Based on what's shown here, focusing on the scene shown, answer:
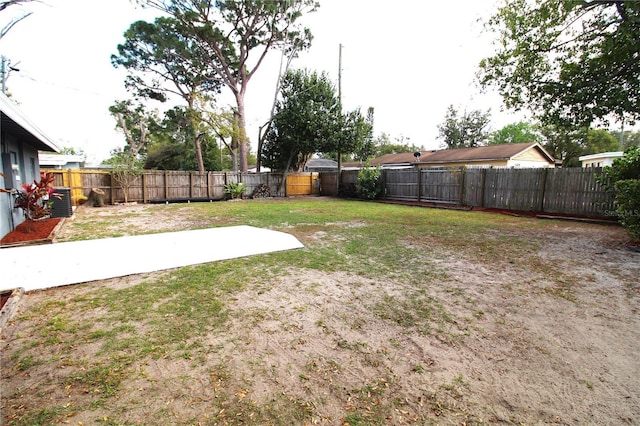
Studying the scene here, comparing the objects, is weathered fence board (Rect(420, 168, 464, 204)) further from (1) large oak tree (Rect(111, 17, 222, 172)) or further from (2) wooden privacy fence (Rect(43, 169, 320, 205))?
(1) large oak tree (Rect(111, 17, 222, 172))

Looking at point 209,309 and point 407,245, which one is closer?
point 209,309

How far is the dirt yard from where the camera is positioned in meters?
1.66

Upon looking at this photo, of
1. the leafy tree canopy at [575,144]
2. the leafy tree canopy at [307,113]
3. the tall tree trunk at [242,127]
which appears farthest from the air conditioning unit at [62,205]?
the leafy tree canopy at [575,144]

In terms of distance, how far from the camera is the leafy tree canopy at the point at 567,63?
332 inches

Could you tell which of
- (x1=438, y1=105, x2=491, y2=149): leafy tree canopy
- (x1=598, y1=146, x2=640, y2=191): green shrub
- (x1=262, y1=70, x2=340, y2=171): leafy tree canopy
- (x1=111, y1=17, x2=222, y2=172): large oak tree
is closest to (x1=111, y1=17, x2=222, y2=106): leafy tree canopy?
(x1=111, y1=17, x2=222, y2=172): large oak tree

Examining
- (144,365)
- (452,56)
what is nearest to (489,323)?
(144,365)

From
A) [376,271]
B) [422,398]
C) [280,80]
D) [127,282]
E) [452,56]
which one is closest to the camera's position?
[422,398]

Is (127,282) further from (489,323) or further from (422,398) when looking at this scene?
(489,323)

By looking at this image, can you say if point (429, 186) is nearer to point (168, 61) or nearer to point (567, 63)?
point (567, 63)

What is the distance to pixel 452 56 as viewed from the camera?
1232 centimetres

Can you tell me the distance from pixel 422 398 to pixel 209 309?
199 centimetres

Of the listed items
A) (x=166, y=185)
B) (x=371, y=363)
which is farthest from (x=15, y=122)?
(x=166, y=185)

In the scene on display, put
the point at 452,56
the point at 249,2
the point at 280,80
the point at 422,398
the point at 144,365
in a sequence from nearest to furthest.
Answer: the point at 422,398 → the point at 144,365 → the point at 452,56 → the point at 249,2 → the point at 280,80

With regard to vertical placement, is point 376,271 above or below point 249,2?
below
